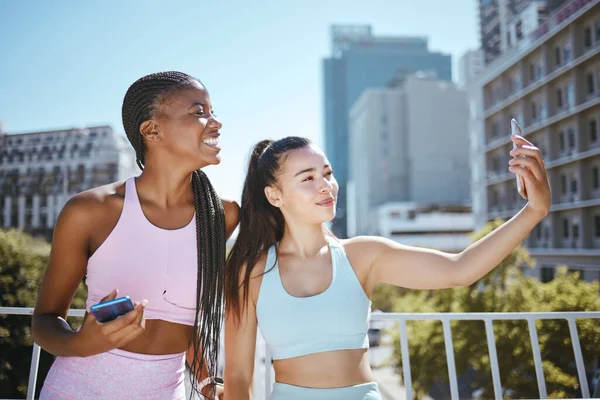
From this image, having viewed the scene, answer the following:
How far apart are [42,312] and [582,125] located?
93.8ft

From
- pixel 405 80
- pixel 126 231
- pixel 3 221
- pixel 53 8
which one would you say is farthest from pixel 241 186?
pixel 405 80

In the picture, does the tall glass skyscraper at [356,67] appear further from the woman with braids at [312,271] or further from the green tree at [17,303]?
the woman with braids at [312,271]

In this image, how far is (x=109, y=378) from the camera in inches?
54.2

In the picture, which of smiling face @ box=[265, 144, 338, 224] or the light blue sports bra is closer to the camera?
the light blue sports bra

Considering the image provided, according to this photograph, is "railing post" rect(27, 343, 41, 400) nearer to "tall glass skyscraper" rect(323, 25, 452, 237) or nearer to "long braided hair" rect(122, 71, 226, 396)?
"long braided hair" rect(122, 71, 226, 396)

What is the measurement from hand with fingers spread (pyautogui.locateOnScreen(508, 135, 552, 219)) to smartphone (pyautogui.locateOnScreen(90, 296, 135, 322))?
3.93ft

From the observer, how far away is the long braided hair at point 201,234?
1565mm

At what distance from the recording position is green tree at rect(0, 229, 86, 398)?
4.47 m

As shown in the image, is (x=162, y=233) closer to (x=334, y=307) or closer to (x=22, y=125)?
(x=334, y=307)

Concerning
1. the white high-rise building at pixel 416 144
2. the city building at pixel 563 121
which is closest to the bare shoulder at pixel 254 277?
the city building at pixel 563 121

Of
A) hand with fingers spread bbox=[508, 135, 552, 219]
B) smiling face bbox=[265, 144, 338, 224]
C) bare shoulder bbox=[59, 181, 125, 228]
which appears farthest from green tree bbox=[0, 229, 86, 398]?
hand with fingers spread bbox=[508, 135, 552, 219]

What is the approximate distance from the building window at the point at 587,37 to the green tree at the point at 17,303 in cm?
2532

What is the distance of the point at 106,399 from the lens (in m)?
1.36

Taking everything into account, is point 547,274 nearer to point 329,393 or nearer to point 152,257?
point 329,393
